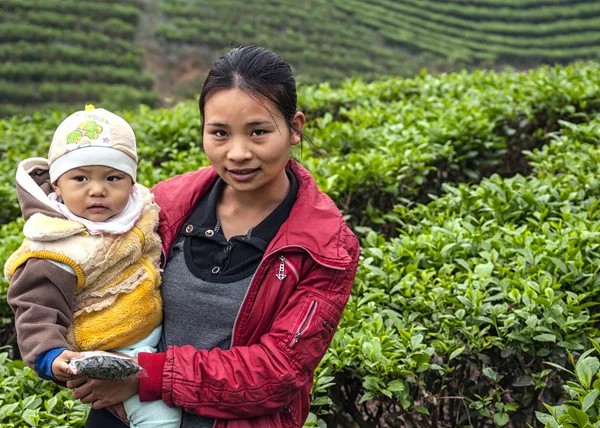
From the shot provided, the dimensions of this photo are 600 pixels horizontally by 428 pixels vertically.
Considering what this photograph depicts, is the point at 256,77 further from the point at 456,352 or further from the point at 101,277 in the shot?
the point at 456,352

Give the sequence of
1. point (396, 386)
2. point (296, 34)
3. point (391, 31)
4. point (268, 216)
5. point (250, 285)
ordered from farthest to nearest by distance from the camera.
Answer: point (391, 31) → point (296, 34) → point (396, 386) → point (268, 216) → point (250, 285)

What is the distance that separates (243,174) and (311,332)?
366 millimetres

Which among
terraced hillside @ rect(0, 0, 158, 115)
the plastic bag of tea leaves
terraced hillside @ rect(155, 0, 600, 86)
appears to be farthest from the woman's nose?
terraced hillside @ rect(155, 0, 600, 86)

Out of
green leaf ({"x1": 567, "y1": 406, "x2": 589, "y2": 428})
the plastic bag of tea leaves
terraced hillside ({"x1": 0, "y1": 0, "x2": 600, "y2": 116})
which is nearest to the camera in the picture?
the plastic bag of tea leaves

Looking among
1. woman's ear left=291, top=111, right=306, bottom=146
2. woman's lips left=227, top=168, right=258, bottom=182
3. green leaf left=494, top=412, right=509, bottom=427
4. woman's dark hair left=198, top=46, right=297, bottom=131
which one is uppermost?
woman's dark hair left=198, top=46, right=297, bottom=131

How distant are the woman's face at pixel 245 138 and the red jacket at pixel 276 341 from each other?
0.13m

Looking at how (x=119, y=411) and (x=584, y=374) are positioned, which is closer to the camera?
(x=119, y=411)

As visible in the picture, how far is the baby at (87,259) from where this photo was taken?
4.75ft

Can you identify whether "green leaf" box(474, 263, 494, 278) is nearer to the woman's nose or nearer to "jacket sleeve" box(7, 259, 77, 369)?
the woman's nose

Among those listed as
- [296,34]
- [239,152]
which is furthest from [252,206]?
[296,34]

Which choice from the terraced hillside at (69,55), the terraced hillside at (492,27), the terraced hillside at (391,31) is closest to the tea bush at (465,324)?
the terraced hillside at (69,55)

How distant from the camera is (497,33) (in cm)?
2472

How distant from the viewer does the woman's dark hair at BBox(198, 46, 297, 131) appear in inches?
59.9

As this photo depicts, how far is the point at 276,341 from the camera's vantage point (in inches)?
59.0
